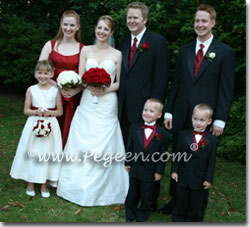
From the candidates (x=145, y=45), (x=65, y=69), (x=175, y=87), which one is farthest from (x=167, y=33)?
(x=175, y=87)

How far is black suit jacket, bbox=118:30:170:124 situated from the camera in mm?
5012

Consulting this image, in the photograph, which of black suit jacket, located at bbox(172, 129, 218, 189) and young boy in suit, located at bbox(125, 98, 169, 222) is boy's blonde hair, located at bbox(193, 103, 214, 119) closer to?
black suit jacket, located at bbox(172, 129, 218, 189)

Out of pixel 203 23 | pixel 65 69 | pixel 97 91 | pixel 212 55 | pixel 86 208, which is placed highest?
pixel 203 23

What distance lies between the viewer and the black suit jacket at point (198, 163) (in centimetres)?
438

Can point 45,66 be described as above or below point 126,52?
below

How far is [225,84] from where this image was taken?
449 cm

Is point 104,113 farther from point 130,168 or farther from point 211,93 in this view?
point 211,93

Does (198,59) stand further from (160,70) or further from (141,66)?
(141,66)

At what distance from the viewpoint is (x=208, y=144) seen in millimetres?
4375

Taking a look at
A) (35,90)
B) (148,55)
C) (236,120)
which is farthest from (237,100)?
(35,90)

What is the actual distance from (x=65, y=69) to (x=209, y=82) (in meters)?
2.34

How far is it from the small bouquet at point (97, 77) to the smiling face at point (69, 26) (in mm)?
892

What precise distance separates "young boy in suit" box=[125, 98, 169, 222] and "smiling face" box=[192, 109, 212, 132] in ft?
1.43

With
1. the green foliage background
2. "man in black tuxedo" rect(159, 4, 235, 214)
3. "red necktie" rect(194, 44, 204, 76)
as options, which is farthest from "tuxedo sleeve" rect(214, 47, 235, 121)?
the green foliage background
